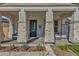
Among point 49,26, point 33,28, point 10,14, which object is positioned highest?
point 10,14

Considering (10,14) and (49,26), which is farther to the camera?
(10,14)

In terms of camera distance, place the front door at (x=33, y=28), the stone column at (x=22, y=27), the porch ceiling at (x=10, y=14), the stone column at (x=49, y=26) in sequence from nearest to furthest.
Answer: the stone column at (x=49, y=26)
the stone column at (x=22, y=27)
the porch ceiling at (x=10, y=14)
the front door at (x=33, y=28)

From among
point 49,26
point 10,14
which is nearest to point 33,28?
point 10,14

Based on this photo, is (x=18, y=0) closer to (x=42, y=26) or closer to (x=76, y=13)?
(x=76, y=13)

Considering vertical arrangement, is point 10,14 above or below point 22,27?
above

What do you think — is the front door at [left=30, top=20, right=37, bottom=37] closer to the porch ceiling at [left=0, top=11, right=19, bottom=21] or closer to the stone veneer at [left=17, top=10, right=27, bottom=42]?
the porch ceiling at [left=0, top=11, right=19, bottom=21]

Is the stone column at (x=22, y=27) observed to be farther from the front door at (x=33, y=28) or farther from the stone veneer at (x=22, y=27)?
the front door at (x=33, y=28)

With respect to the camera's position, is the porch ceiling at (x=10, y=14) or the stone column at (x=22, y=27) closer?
the stone column at (x=22, y=27)

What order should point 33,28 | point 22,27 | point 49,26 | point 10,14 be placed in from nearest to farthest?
point 49,26
point 22,27
point 10,14
point 33,28

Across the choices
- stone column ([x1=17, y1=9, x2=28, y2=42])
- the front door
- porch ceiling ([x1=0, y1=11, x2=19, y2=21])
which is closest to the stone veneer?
stone column ([x1=17, y1=9, x2=28, y2=42])

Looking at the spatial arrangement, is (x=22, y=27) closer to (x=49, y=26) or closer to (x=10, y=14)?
(x=49, y=26)

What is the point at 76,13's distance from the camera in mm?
16062

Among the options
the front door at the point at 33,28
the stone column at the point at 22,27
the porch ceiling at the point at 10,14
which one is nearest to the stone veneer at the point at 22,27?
the stone column at the point at 22,27

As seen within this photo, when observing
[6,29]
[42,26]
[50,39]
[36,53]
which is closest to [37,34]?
[42,26]
